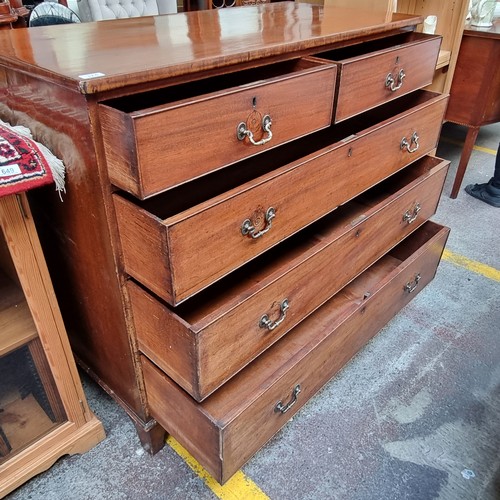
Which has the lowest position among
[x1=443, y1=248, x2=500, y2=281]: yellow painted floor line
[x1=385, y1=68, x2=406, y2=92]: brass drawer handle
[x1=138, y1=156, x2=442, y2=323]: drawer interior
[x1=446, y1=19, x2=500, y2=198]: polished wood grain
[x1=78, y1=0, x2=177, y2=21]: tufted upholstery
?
[x1=443, y1=248, x2=500, y2=281]: yellow painted floor line

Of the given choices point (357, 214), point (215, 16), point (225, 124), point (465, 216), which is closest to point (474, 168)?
point (465, 216)

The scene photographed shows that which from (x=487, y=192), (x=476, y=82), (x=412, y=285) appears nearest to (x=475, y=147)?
(x=487, y=192)

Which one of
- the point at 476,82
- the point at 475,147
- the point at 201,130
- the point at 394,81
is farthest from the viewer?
the point at 475,147

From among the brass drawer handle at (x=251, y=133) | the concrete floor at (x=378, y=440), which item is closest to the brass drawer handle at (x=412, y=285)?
the concrete floor at (x=378, y=440)

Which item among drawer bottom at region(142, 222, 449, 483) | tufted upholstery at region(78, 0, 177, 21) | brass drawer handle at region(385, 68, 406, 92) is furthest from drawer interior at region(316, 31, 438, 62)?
tufted upholstery at region(78, 0, 177, 21)

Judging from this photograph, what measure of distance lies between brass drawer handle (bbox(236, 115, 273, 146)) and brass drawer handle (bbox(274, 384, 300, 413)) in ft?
1.89

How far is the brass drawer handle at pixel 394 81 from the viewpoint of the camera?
3.74 ft

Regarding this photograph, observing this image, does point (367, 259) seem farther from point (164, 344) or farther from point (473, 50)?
point (473, 50)

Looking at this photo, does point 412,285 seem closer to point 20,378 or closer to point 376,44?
point 376,44

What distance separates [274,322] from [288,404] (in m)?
0.23

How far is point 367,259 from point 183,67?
2.52 feet

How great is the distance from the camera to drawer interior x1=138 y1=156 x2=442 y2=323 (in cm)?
100

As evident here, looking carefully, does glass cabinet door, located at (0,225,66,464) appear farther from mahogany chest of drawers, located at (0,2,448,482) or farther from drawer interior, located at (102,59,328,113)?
drawer interior, located at (102,59,328,113)

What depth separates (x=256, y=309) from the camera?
0.95 metres
